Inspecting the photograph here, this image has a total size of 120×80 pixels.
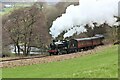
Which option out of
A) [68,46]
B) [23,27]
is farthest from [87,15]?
[23,27]

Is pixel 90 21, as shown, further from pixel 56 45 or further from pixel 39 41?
pixel 39 41

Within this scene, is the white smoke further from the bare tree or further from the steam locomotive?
the bare tree

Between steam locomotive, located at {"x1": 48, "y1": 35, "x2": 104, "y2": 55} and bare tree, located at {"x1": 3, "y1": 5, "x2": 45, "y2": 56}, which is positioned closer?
steam locomotive, located at {"x1": 48, "y1": 35, "x2": 104, "y2": 55}

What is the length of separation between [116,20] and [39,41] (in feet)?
81.2

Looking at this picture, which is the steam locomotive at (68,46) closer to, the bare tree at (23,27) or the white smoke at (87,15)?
the white smoke at (87,15)

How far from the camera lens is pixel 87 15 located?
3738 centimetres

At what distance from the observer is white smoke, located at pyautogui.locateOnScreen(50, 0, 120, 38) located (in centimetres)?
3478

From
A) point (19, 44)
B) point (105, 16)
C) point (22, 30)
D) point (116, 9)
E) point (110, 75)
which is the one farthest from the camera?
point (19, 44)

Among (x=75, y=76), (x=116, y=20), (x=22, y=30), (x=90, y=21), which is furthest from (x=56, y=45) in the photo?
(x=75, y=76)

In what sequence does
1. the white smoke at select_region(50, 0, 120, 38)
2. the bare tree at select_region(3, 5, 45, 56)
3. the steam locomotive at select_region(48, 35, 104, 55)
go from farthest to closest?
the bare tree at select_region(3, 5, 45, 56)
the steam locomotive at select_region(48, 35, 104, 55)
the white smoke at select_region(50, 0, 120, 38)

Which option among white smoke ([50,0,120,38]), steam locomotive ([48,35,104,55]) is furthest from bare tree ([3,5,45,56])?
white smoke ([50,0,120,38])

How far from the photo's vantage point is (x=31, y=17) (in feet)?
186

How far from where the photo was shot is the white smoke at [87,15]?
114ft

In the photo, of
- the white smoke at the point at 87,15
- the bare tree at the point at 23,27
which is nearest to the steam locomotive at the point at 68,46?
the white smoke at the point at 87,15
